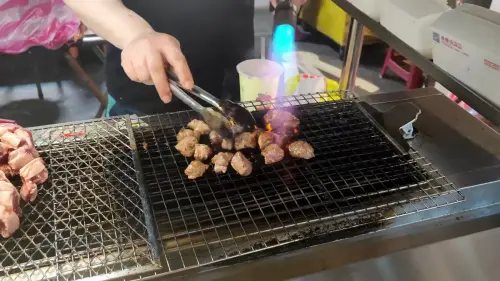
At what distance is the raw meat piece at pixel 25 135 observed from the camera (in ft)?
4.81

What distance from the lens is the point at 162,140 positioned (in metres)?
1.61

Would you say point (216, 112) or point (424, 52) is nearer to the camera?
point (424, 52)

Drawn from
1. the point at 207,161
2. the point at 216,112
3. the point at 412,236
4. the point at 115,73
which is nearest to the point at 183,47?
the point at 115,73

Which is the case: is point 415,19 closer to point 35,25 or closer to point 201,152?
point 201,152

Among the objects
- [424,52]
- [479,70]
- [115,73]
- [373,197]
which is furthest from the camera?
[115,73]

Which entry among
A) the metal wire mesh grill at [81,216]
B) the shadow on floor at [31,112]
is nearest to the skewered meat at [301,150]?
the metal wire mesh grill at [81,216]

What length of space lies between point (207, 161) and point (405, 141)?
2.25 ft

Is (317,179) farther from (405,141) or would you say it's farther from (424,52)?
(424,52)

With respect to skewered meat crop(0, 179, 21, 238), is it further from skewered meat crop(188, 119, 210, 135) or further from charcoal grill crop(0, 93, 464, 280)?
skewered meat crop(188, 119, 210, 135)

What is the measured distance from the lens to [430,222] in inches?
51.9

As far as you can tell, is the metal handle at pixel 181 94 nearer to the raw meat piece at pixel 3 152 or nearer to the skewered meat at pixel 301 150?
the skewered meat at pixel 301 150

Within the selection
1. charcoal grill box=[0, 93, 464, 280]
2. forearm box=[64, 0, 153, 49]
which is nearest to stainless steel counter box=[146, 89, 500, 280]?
charcoal grill box=[0, 93, 464, 280]

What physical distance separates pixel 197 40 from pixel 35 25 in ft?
5.51

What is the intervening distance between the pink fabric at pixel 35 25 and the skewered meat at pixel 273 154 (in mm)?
2361
